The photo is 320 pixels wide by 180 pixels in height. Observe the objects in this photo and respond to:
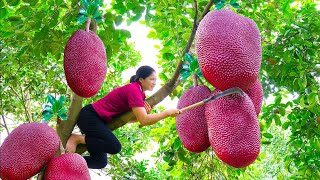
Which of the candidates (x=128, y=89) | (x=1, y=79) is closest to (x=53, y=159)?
(x=128, y=89)

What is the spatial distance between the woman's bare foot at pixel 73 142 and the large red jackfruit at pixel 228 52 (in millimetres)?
745

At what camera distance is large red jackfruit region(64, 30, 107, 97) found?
5.10 ft

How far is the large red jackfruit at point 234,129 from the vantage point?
137 centimetres

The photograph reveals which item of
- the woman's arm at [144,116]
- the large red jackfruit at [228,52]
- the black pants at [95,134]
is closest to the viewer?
the large red jackfruit at [228,52]

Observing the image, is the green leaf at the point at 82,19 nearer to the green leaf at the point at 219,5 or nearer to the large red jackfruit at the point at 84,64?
the large red jackfruit at the point at 84,64

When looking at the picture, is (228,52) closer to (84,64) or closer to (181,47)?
(84,64)

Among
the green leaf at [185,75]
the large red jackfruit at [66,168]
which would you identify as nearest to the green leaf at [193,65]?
the green leaf at [185,75]

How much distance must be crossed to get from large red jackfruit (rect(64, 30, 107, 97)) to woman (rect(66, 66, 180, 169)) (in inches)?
11.2

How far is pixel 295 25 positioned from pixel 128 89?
0.90 metres

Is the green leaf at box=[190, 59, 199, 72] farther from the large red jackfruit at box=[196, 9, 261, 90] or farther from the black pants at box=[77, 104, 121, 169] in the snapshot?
the black pants at box=[77, 104, 121, 169]

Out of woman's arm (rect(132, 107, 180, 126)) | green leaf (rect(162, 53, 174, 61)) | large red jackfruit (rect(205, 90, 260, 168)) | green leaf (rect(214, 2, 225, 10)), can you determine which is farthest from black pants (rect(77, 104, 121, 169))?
green leaf (rect(214, 2, 225, 10))

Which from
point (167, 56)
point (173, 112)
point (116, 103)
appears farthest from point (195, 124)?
point (167, 56)

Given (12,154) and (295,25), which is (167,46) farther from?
(12,154)

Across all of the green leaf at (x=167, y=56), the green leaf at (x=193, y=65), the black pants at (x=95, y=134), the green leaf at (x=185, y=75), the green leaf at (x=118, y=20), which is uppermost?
the green leaf at (x=193, y=65)
